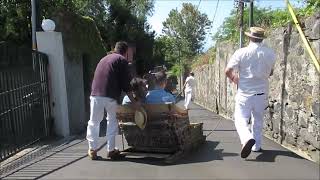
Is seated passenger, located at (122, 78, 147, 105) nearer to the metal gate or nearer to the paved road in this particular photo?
the paved road

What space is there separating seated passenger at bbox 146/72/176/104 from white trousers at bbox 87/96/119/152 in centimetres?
57

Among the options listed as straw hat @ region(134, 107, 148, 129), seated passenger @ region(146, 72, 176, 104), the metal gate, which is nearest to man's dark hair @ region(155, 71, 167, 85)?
seated passenger @ region(146, 72, 176, 104)

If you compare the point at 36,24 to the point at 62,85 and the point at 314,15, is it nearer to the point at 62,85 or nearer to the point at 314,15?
the point at 62,85

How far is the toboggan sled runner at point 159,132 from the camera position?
814 centimetres

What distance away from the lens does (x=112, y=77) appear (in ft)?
27.1

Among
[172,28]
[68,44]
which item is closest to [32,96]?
[68,44]

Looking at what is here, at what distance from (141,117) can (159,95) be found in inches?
24.2

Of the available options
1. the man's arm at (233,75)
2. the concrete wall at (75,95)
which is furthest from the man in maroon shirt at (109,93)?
the concrete wall at (75,95)

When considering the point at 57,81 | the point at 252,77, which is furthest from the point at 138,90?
the point at 57,81

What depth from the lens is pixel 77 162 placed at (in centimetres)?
820

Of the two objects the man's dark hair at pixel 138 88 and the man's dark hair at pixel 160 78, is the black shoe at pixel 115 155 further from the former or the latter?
the man's dark hair at pixel 160 78

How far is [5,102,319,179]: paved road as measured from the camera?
6954mm

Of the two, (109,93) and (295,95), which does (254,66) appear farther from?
(109,93)

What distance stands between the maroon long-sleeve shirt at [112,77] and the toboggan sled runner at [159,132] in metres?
0.33
